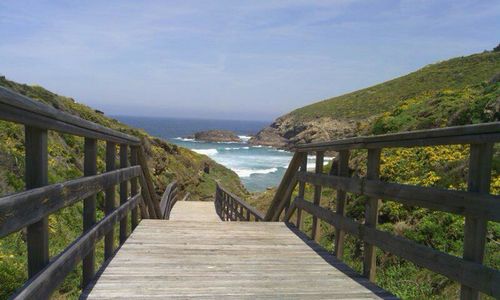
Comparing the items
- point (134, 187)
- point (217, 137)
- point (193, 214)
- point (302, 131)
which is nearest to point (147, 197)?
point (134, 187)

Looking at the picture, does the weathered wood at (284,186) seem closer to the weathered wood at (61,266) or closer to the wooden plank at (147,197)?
the wooden plank at (147,197)

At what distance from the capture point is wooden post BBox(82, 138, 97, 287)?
151 inches

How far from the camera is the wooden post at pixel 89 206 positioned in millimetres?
3838

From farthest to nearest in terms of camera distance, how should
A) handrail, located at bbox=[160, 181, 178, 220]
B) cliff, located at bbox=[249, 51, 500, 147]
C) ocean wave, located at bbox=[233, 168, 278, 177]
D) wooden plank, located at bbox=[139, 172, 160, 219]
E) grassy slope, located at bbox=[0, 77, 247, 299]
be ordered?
ocean wave, located at bbox=[233, 168, 278, 177], cliff, located at bbox=[249, 51, 500, 147], handrail, located at bbox=[160, 181, 178, 220], wooden plank, located at bbox=[139, 172, 160, 219], grassy slope, located at bbox=[0, 77, 247, 299]

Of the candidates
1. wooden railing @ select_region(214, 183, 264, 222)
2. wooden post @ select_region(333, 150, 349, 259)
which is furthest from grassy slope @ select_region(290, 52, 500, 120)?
wooden post @ select_region(333, 150, 349, 259)

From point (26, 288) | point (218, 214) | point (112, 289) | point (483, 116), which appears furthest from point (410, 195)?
point (218, 214)

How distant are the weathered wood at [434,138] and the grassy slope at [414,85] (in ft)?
146

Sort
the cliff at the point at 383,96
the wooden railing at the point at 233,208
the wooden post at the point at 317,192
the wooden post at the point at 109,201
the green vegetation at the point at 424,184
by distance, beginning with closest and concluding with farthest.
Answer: the wooden post at the point at 109,201 < the green vegetation at the point at 424,184 < the wooden post at the point at 317,192 < the wooden railing at the point at 233,208 < the cliff at the point at 383,96

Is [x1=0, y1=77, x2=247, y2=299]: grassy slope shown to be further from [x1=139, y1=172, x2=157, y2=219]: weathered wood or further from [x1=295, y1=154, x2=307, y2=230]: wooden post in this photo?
[x1=295, y1=154, x2=307, y2=230]: wooden post

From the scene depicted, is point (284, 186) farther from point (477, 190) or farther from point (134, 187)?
point (477, 190)

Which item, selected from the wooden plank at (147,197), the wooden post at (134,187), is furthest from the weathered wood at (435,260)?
the wooden plank at (147,197)

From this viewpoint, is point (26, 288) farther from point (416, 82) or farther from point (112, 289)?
point (416, 82)

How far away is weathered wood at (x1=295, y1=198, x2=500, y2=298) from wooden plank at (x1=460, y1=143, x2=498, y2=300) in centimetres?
6

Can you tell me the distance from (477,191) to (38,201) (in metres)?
2.62
